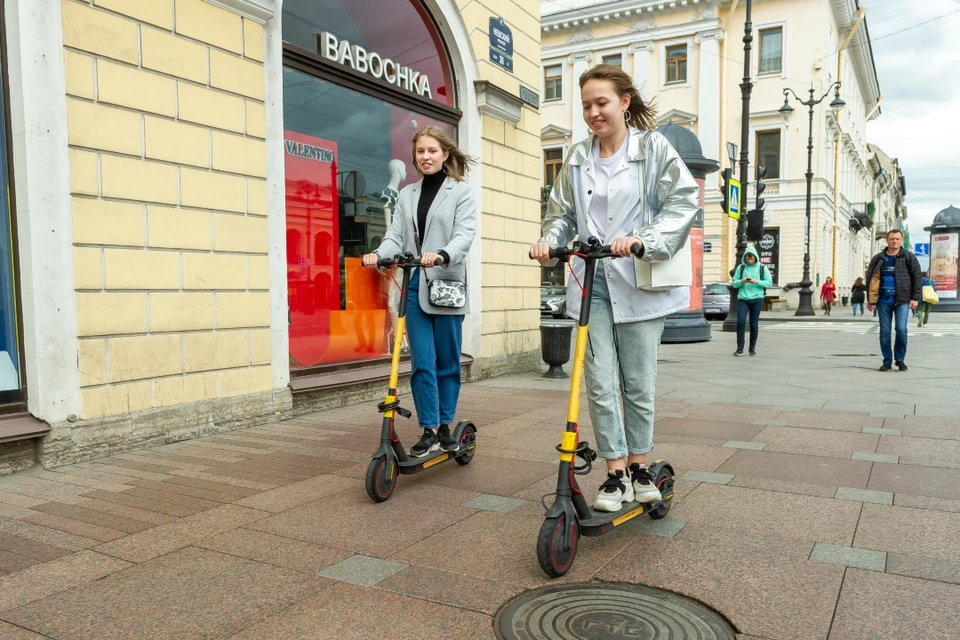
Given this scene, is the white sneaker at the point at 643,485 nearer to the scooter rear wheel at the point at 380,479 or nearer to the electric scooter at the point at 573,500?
the electric scooter at the point at 573,500

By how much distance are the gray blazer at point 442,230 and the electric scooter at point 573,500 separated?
4.19 feet

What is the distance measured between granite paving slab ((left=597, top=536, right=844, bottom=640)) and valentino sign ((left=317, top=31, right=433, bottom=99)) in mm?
5299

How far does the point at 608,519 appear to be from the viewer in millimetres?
2973

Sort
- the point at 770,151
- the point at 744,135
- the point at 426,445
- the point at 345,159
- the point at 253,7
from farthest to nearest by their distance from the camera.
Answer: the point at 770,151
the point at 744,135
the point at 345,159
the point at 253,7
the point at 426,445

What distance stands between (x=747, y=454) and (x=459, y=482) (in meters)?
1.90

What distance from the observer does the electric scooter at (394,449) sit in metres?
3.72

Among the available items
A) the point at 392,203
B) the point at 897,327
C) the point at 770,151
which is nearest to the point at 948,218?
the point at 770,151

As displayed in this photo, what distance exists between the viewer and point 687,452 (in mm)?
4898

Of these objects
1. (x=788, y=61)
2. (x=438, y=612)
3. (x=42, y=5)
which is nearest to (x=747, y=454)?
(x=438, y=612)

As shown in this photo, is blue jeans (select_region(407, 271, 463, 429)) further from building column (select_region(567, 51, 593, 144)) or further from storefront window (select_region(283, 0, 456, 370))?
building column (select_region(567, 51, 593, 144))

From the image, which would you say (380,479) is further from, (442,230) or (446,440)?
(442,230)

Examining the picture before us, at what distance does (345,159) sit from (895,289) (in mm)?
6876

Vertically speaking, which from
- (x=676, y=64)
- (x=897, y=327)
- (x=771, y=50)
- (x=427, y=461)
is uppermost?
(x=771, y=50)

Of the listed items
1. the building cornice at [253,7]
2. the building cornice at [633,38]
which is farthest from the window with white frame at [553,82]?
the building cornice at [253,7]
